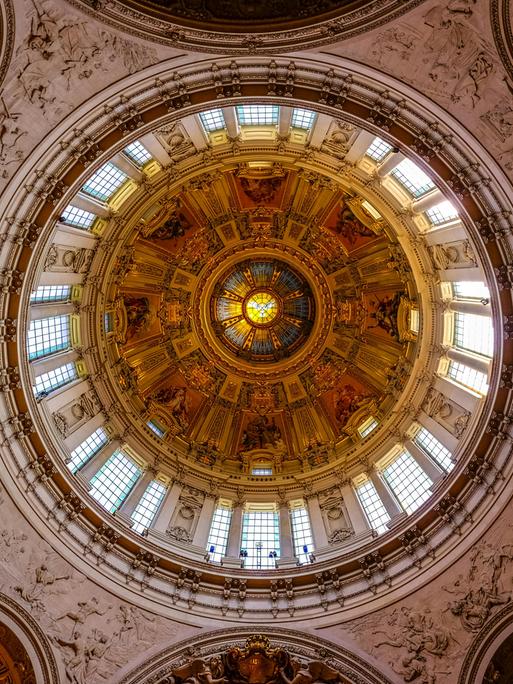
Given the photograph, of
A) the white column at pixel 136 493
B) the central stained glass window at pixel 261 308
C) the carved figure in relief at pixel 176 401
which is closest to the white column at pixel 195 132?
the central stained glass window at pixel 261 308

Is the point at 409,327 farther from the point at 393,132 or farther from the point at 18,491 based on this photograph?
the point at 18,491

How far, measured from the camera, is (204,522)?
2727cm

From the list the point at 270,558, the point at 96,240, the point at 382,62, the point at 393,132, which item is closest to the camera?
the point at 382,62

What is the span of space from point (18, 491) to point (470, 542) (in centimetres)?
1866

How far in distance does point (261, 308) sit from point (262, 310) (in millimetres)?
187

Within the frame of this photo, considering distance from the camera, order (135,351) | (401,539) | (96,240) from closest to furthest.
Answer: (401,539) → (96,240) → (135,351)

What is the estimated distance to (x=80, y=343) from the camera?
28.9 meters

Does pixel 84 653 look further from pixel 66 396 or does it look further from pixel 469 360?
pixel 469 360

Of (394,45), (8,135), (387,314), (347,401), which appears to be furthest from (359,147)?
(347,401)

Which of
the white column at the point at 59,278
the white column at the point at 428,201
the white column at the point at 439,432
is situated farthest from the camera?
the white column at the point at 439,432

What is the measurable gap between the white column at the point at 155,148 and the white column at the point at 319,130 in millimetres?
7227

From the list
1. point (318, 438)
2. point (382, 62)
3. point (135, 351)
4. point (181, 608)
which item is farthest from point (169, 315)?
point (382, 62)

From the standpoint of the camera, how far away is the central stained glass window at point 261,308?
40.9 metres

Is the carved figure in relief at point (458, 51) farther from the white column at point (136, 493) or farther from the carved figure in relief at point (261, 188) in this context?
the white column at point (136, 493)
